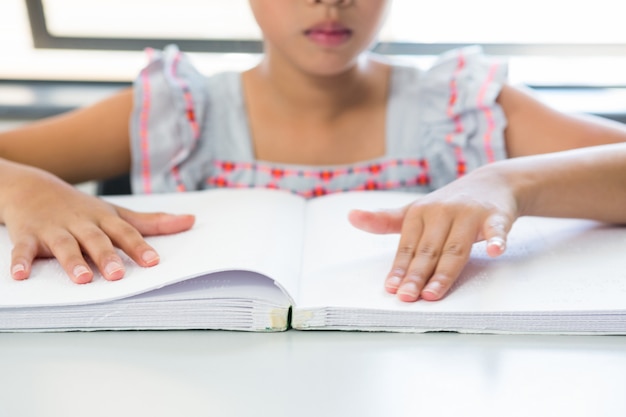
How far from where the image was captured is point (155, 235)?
65 cm

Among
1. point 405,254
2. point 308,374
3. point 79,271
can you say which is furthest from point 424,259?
point 79,271

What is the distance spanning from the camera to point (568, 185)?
2.21ft

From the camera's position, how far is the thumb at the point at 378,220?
1.96 feet

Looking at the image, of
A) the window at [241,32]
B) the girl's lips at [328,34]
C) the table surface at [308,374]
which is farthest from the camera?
the window at [241,32]

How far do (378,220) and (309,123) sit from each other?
0.36 metres

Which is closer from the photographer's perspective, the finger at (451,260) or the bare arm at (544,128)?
the finger at (451,260)

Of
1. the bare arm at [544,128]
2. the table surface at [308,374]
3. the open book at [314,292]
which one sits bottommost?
the table surface at [308,374]

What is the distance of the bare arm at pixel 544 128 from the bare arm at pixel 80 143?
0.43 m

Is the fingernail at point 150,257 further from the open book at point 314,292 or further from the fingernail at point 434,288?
the fingernail at point 434,288

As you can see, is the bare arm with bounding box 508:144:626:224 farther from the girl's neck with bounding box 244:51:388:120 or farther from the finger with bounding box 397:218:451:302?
the girl's neck with bounding box 244:51:388:120

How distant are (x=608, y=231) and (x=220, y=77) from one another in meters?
0.49

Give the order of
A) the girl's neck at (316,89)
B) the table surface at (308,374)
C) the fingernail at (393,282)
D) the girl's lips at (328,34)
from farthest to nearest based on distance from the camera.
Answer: the girl's neck at (316,89), the girl's lips at (328,34), the fingernail at (393,282), the table surface at (308,374)

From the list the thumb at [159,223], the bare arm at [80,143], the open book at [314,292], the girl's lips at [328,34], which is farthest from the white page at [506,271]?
the bare arm at [80,143]

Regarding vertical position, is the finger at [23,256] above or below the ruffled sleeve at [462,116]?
below
